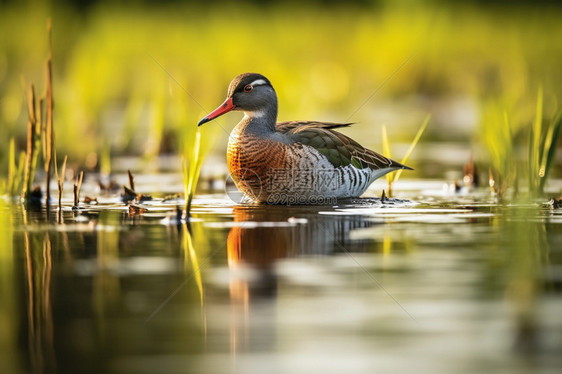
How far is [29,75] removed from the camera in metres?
20.4

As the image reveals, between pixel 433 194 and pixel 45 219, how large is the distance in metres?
4.01

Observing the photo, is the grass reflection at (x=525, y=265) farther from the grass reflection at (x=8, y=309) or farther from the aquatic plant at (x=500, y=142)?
the grass reflection at (x=8, y=309)

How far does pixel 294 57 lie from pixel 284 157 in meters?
13.6

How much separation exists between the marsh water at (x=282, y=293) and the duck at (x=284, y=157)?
32.6 inches

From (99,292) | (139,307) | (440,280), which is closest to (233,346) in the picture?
(139,307)

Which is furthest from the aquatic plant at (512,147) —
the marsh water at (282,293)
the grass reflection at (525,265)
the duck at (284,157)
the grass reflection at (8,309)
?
the grass reflection at (8,309)

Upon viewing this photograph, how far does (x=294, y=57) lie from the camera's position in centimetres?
2311

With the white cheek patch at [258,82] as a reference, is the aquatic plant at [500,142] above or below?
below

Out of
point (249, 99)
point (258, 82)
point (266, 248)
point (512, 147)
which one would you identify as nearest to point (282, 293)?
point (266, 248)

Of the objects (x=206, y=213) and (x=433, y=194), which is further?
(x=433, y=194)

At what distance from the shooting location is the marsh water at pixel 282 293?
447 cm

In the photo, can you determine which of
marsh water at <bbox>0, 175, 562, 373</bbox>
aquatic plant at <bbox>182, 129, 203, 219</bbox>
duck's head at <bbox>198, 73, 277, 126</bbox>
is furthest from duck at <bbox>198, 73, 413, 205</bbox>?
aquatic plant at <bbox>182, 129, 203, 219</bbox>

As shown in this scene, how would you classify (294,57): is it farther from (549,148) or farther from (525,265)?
(525,265)

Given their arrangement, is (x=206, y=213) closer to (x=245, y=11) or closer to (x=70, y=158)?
(x=70, y=158)
